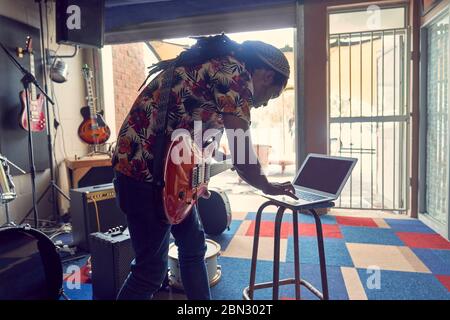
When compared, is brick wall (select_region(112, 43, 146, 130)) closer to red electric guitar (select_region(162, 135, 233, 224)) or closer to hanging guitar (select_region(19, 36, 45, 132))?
hanging guitar (select_region(19, 36, 45, 132))

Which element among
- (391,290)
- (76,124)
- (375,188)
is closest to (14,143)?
(76,124)

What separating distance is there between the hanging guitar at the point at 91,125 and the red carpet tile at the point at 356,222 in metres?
2.57

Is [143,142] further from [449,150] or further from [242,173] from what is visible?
[449,150]

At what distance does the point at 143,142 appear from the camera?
3.76 ft

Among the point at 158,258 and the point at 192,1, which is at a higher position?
the point at 192,1

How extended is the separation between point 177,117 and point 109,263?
102 centimetres

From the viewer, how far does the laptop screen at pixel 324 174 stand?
4.66 ft

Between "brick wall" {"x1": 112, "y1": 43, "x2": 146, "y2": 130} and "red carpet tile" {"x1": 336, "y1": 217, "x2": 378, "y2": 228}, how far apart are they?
3.11 metres

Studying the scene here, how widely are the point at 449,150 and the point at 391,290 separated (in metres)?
1.33

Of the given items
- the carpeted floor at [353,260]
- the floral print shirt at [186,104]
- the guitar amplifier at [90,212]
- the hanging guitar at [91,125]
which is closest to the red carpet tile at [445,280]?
the carpeted floor at [353,260]

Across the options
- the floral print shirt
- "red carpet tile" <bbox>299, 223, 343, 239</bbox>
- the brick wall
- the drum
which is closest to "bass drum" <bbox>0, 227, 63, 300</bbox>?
the drum

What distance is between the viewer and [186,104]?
113 centimetres

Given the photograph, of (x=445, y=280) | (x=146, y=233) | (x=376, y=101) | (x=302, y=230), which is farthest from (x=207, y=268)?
(x=376, y=101)

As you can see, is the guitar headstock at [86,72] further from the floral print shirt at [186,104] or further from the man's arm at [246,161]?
the man's arm at [246,161]
